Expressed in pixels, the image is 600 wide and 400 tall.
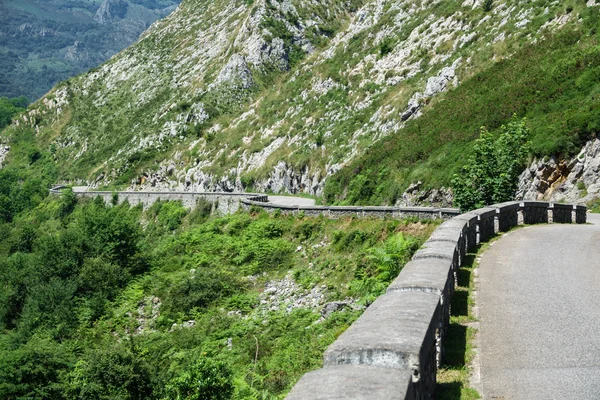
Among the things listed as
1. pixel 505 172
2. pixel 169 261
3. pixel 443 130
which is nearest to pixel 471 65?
pixel 443 130

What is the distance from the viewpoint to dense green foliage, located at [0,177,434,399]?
15570mm

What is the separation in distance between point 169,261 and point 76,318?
7.46 metres

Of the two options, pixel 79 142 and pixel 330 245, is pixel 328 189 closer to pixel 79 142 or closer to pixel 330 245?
pixel 330 245

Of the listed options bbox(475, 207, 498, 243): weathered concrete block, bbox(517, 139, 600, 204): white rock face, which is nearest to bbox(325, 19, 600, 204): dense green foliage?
bbox(517, 139, 600, 204): white rock face

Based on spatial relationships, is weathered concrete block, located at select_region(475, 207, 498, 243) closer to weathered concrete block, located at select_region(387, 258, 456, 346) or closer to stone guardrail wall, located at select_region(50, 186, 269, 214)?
weathered concrete block, located at select_region(387, 258, 456, 346)

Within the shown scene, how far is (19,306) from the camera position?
33.0m

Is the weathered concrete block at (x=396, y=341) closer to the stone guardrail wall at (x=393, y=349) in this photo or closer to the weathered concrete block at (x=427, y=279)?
the stone guardrail wall at (x=393, y=349)

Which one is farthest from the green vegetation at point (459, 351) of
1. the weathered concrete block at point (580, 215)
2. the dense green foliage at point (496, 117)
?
the dense green foliage at point (496, 117)

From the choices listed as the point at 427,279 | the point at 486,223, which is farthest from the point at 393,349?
the point at 486,223

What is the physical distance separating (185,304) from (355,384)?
74.7 ft

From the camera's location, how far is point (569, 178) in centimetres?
2825

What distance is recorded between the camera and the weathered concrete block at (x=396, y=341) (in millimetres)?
4008

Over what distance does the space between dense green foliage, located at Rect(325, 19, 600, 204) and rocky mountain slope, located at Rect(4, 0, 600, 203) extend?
0.15 m

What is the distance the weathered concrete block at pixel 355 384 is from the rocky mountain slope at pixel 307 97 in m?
27.9
